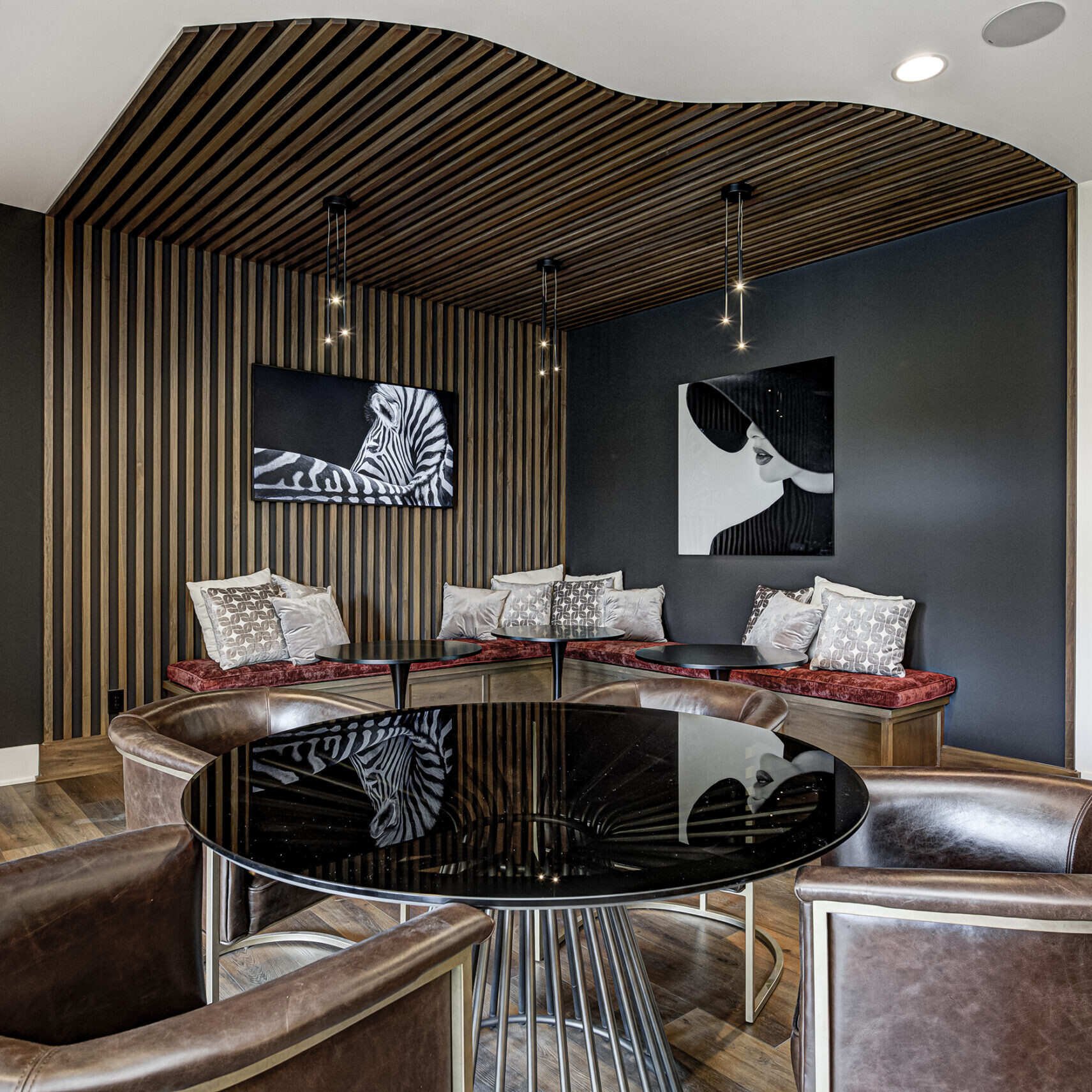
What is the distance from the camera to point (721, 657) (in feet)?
12.1

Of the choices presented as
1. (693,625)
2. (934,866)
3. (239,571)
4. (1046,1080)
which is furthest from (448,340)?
(1046,1080)

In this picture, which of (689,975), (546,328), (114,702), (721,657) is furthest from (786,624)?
(114,702)

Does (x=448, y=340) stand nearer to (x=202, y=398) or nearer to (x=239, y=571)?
(x=202, y=398)

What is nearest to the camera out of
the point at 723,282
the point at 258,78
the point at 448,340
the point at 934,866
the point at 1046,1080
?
the point at 1046,1080

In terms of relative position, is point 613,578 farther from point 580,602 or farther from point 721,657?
point 721,657

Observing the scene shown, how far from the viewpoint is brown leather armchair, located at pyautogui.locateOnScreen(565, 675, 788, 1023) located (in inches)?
82.6

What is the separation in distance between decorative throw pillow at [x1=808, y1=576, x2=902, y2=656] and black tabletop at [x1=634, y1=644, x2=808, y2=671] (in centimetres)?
A: 72

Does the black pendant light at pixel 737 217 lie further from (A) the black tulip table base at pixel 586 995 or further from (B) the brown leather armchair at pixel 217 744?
(A) the black tulip table base at pixel 586 995

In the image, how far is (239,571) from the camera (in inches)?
194

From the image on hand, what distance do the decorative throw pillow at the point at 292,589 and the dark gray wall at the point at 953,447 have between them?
260 centimetres

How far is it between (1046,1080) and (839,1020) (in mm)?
282

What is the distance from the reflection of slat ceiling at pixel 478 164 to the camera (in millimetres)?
2947

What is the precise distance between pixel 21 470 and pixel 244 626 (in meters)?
1.37

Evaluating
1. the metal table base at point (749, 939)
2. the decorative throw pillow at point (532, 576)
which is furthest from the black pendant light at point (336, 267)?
the metal table base at point (749, 939)
